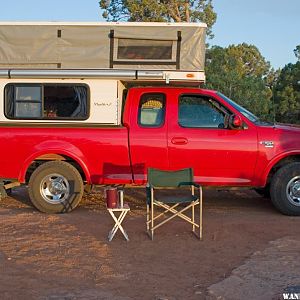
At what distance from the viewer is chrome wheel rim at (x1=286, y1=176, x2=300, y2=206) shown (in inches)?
322

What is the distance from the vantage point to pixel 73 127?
27.5 ft

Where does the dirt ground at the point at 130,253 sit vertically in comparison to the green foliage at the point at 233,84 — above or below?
below

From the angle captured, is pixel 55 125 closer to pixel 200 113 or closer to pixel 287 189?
pixel 200 113

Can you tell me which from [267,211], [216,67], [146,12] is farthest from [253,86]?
[267,211]

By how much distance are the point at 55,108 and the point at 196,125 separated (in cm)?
219

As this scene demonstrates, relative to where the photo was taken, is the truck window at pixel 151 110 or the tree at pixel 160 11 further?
the tree at pixel 160 11

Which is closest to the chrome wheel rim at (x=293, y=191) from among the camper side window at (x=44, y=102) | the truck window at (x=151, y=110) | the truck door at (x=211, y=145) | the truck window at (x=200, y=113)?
the truck door at (x=211, y=145)

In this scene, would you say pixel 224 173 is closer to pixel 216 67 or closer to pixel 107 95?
pixel 107 95

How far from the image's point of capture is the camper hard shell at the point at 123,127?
8.17 m

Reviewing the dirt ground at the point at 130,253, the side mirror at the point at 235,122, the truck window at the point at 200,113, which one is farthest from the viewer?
the truck window at the point at 200,113

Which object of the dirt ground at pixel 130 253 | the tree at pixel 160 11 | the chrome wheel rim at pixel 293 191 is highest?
the tree at pixel 160 11

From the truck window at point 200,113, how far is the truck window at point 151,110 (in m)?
0.28

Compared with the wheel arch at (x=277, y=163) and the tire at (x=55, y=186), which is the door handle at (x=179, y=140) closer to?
the wheel arch at (x=277, y=163)

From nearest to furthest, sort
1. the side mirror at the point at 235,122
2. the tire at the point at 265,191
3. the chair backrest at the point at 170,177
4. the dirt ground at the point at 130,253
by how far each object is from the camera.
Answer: the dirt ground at the point at 130,253, the chair backrest at the point at 170,177, the side mirror at the point at 235,122, the tire at the point at 265,191
